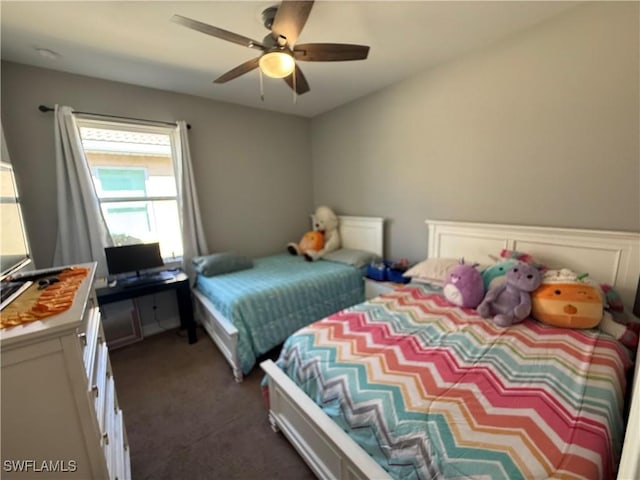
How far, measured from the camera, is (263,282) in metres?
2.50

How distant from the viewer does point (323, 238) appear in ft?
11.6

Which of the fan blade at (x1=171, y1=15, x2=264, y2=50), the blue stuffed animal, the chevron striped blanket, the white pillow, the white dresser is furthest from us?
the white pillow

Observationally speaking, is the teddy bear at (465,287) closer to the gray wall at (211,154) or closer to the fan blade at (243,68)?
the fan blade at (243,68)

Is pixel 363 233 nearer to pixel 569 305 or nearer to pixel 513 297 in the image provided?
pixel 513 297

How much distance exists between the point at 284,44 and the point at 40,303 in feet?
5.26

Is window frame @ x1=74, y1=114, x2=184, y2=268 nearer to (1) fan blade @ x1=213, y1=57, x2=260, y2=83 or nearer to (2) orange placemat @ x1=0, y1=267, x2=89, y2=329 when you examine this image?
(1) fan blade @ x1=213, y1=57, x2=260, y2=83

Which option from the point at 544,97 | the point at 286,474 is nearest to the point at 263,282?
the point at 286,474

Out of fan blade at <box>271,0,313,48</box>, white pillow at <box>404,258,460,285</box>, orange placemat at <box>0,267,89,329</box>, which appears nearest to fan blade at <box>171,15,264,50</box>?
fan blade at <box>271,0,313,48</box>

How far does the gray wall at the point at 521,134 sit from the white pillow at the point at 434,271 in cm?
44

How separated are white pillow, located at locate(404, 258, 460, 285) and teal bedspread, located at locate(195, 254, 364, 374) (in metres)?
0.67

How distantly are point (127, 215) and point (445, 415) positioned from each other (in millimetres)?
3133

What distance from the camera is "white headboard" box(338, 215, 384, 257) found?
314 cm

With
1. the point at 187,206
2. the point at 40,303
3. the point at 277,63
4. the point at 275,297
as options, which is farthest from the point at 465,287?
the point at 187,206

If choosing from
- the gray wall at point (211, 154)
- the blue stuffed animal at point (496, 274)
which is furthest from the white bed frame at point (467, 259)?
the gray wall at point (211, 154)
